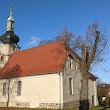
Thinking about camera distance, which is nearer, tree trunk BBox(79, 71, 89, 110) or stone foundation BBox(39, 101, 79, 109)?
tree trunk BBox(79, 71, 89, 110)

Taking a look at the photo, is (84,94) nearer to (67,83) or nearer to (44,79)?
(67,83)

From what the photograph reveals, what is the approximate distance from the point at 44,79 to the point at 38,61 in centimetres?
383

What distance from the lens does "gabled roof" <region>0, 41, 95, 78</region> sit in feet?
87.6

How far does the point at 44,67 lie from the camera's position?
1077 inches

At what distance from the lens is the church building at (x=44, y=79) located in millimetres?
25312

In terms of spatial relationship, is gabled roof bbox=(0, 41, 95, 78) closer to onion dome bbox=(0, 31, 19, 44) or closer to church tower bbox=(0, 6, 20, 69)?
church tower bbox=(0, 6, 20, 69)

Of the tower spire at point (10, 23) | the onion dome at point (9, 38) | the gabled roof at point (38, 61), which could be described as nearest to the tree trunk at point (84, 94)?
the gabled roof at point (38, 61)

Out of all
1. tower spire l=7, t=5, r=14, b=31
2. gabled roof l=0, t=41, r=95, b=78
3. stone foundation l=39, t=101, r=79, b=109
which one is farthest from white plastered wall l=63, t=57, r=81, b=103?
tower spire l=7, t=5, r=14, b=31

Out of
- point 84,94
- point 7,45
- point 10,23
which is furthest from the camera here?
point 10,23

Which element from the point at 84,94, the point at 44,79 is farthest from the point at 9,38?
the point at 84,94

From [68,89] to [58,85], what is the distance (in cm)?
179

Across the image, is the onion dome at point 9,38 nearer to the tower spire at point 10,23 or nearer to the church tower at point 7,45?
the church tower at point 7,45

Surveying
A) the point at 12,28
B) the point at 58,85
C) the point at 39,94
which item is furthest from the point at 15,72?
the point at 12,28

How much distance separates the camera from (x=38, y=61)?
96.3 ft
